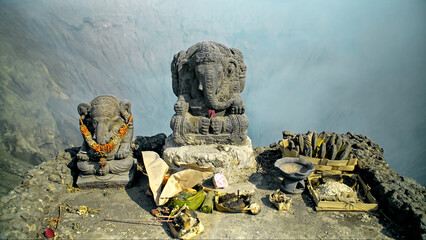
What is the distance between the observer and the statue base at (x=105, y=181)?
486 centimetres

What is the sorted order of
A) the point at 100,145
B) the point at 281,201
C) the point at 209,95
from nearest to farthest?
the point at 281,201, the point at 100,145, the point at 209,95

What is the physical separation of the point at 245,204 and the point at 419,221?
8.64ft

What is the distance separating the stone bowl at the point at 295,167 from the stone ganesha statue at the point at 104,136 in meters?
3.17

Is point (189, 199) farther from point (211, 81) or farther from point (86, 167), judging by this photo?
point (211, 81)

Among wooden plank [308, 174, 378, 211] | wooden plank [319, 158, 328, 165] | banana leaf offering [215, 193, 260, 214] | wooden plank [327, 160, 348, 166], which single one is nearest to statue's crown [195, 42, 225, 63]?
banana leaf offering [215, 193, 260, 214]

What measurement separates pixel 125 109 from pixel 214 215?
2.95m

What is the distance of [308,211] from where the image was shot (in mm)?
4285

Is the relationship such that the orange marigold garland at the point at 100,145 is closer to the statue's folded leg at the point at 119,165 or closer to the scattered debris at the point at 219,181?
the statue's folded leg at the point at 119,165

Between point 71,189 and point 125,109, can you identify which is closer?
point 71,189

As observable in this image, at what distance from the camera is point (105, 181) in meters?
4.87

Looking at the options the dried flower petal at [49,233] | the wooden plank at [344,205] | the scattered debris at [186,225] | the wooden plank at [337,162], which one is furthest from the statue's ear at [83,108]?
the wooden plank at [337,162]

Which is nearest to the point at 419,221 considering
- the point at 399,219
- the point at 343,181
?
the point at 399,219

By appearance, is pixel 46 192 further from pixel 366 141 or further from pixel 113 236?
pixel 366 141

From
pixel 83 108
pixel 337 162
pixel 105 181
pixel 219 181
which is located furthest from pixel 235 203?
pixel 83 108
